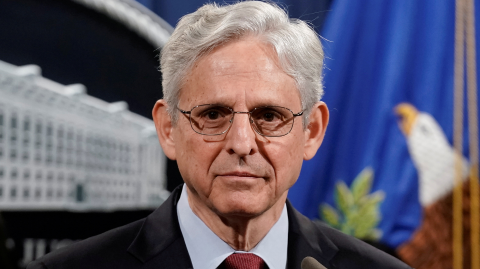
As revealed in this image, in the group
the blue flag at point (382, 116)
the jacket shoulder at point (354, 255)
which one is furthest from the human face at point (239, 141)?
the blue flag at point (382, 116)

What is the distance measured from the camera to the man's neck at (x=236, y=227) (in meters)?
1.21

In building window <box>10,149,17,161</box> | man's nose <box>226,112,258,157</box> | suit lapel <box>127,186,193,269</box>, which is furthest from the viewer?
building window <box>10,149,17,161</box>

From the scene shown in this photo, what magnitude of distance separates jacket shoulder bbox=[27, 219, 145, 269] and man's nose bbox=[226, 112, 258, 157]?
0.44 meters

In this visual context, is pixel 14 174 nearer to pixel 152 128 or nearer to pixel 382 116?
pixel 152 128

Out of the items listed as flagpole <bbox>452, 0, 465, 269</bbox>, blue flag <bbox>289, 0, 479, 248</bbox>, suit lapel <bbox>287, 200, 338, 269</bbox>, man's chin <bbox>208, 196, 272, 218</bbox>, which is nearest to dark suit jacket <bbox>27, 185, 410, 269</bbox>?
suit lapel <bbox>287, 200, 338, 269</bbox>

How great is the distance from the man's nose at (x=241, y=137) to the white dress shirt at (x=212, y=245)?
0.30 meters

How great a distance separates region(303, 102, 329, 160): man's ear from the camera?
130 cm

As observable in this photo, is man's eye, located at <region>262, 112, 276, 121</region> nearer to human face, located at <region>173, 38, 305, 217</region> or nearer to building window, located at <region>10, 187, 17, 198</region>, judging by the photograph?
human face, located at <region>173, 38, 305, 217</region>

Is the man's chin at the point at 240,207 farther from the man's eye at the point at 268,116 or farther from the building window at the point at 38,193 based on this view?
the building window at the point at 38,193

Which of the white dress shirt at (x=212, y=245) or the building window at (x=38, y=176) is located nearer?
the white dress shirt at (x=212, y=245)

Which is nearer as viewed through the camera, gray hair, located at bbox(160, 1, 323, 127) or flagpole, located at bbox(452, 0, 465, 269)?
gray hair, located at bbox(160, 1, 323, 127)

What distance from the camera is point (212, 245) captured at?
1.21 metres

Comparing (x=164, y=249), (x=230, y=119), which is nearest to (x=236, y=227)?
(x=164, y=249)

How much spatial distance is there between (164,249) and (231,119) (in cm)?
42
